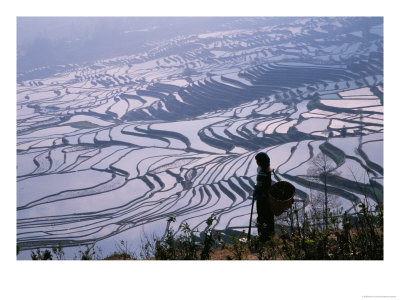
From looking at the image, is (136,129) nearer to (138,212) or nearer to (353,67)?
(138,212)

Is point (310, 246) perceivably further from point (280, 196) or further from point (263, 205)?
point (263, 205)

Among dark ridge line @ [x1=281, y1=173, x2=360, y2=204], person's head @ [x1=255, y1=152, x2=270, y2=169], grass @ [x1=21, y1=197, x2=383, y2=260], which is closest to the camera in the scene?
grass @ [x1=21, y1=197, x2=383, y2=260]

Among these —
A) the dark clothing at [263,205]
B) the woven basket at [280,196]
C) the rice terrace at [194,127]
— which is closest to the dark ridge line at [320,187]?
the rice terrace at [194,127]

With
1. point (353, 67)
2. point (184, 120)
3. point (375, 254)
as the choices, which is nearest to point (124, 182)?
point (184, 120)

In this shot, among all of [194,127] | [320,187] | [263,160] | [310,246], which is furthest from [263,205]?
[194,127]

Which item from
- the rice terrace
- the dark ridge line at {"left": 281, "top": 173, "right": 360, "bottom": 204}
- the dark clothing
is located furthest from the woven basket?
the dark ridge line at {"left": 281, "top": 173, "right": 360, "bottom": 204}

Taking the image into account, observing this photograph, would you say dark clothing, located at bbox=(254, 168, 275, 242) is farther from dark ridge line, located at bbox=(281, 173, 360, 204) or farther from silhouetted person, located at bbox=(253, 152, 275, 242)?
dark ridge line, located at bbox=(281, 173, 360, 204)
